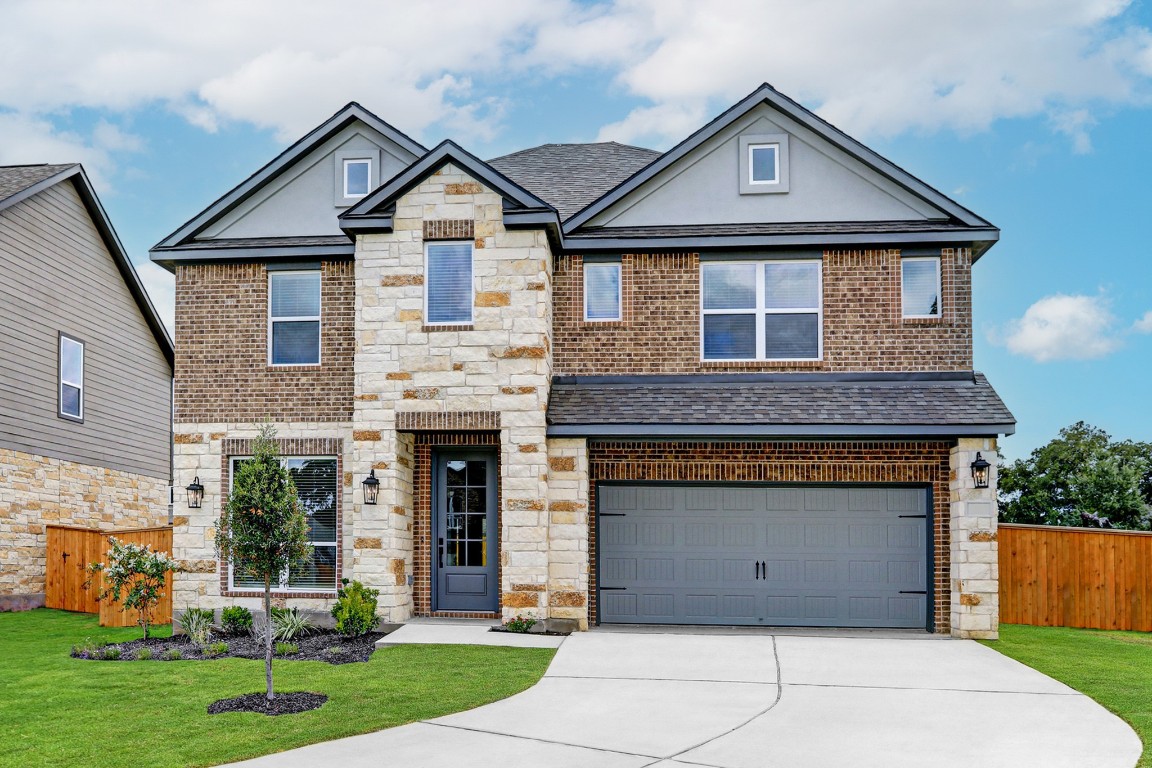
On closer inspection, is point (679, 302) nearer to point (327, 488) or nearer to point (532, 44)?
point (327, 488)

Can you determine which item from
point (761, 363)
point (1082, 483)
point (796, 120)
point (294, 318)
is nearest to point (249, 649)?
point (294, 318)

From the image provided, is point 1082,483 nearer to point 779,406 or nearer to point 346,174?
point 779,406

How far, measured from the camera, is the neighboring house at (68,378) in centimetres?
1884

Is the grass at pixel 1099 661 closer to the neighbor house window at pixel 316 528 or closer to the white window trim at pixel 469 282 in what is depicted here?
the white window trim at pixel 469 282

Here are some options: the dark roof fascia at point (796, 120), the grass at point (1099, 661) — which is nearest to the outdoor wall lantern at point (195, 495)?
the dark roof fascia at point (796, 120)

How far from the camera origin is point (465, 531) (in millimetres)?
15477

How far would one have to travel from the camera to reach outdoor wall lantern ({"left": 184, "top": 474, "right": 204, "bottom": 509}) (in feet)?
51.3

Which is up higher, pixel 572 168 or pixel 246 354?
pixel 572 168

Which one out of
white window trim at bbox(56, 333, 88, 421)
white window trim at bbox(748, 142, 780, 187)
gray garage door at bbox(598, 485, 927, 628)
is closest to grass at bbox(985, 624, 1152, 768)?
gray garage door at bbox(598, 485, 927, 628)

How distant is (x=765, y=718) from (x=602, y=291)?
7.92 meters

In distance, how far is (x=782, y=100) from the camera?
51.2 feet

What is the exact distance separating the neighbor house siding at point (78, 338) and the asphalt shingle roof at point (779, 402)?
34.4ft

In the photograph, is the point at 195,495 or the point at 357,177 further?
the point at 357,177

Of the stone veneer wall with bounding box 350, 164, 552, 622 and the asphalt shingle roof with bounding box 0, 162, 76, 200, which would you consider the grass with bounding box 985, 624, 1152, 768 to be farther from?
the asphalt shingle roof with bounding box 0, 162, 76, 200
